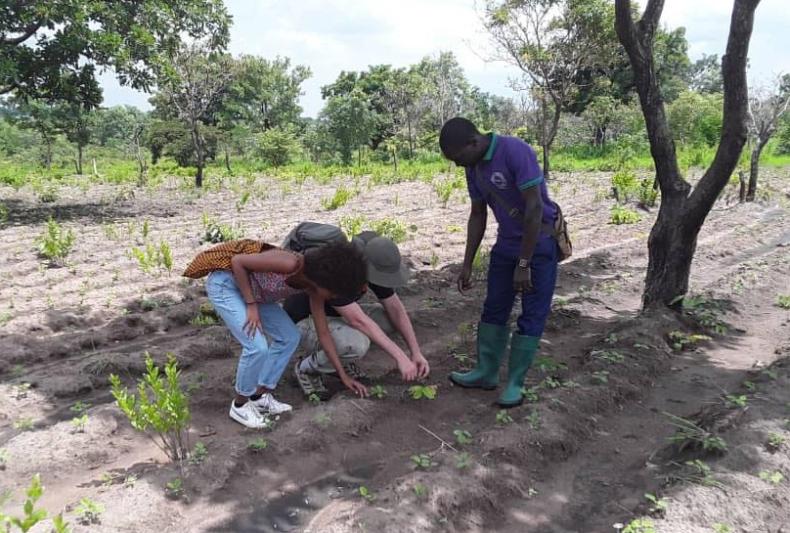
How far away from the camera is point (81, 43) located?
10.6m

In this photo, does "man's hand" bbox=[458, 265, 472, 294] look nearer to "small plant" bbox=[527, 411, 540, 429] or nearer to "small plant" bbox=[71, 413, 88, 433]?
"small plant" bbox=[527, 411, 540, 429]

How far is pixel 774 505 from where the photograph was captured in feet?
8.29

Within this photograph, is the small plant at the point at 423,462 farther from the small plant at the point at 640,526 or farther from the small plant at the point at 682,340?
the small plant at the point at 682,340

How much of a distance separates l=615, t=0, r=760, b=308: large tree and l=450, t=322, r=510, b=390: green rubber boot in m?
2.06

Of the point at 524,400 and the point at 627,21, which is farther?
the point at 627,21

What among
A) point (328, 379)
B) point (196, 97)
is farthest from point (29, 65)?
point (328, 379)

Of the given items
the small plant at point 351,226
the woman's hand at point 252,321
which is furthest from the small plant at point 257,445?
the small plant at point 351,226

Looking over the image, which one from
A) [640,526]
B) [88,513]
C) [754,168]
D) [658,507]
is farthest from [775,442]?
[754,168]

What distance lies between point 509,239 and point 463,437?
1.16 metres

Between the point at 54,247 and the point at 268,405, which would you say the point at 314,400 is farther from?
the point at 54,247

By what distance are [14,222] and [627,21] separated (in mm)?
9963

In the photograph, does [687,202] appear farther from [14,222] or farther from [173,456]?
[14,222]

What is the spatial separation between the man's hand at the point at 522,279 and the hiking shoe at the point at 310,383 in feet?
4.55

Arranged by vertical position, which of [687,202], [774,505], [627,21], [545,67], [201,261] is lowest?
[774,505]
